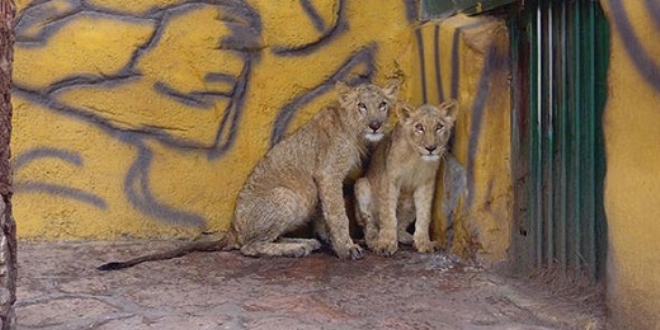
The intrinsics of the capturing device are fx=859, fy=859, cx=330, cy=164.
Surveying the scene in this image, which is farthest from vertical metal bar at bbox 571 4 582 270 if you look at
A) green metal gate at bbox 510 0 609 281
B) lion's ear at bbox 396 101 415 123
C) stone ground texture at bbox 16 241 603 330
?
lion's ear at bbox 396 101 415 123

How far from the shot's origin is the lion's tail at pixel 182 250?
5423 millimetres

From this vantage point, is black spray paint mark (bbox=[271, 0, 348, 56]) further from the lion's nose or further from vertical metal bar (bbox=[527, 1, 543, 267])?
vertical metal bar (bbox=[527, 1, 543, 267])

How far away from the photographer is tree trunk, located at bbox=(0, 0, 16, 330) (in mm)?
3279

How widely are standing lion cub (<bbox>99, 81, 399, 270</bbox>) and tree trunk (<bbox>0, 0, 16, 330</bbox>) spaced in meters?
2.39

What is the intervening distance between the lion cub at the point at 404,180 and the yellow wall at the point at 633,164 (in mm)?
1802

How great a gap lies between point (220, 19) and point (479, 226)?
97.0 inches

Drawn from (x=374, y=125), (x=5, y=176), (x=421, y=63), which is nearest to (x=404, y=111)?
(x=374, y=125)

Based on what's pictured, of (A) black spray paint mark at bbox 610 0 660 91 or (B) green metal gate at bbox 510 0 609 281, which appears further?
(B) green metal gate at bbox 510 0 609 281

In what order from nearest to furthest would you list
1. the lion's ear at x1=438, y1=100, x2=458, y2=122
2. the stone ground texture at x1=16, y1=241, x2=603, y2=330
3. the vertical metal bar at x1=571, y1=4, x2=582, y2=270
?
the stone ground texture at x1=16, y1=241, x2=603, y2=330 < the vertical metal bar at x1=571, y1=4, x2=582, y2=270 < the lion's ear at x1=438, y1=100, x2=458, y2=122

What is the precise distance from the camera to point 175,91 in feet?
20.8

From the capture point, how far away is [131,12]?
6254 mm

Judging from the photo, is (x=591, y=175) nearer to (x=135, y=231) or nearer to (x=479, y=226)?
(x=479, y=226)

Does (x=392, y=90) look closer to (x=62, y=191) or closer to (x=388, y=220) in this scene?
(x=388, y=220)

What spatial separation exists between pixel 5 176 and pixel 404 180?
3.26 metres
